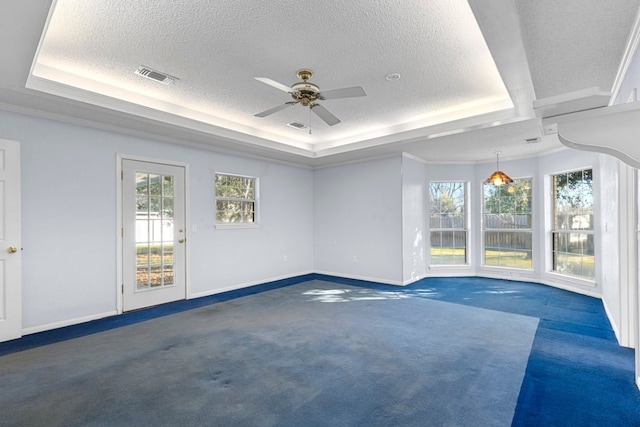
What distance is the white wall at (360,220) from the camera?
6.07 m

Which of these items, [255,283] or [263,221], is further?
[263,221]

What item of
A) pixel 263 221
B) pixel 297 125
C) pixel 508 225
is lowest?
pixel 508 225

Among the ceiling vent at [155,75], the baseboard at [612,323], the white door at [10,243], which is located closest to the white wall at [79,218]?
the white door at [10,243]

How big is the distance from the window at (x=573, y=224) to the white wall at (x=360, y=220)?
283 cm

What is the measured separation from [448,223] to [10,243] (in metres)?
6.96

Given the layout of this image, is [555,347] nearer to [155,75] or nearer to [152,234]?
[155,75]

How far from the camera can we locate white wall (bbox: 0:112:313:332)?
361 centimetres

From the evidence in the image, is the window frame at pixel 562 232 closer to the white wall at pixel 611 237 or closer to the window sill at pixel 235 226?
the white wall at pixel 611 237

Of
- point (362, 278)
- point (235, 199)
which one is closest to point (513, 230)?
point (362, 278)

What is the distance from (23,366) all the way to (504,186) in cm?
759

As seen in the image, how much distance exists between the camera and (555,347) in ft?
10.2

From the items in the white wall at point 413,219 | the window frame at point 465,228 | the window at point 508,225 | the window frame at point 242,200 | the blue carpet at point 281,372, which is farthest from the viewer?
the window frame at point 465,228

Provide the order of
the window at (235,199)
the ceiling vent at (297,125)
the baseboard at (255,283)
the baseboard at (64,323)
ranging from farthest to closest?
the window at (235,199) → the baseboard at (255,283) → the ceiling vent at (297,125) → the baseboard at (64,323)

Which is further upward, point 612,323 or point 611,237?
point 611,237
